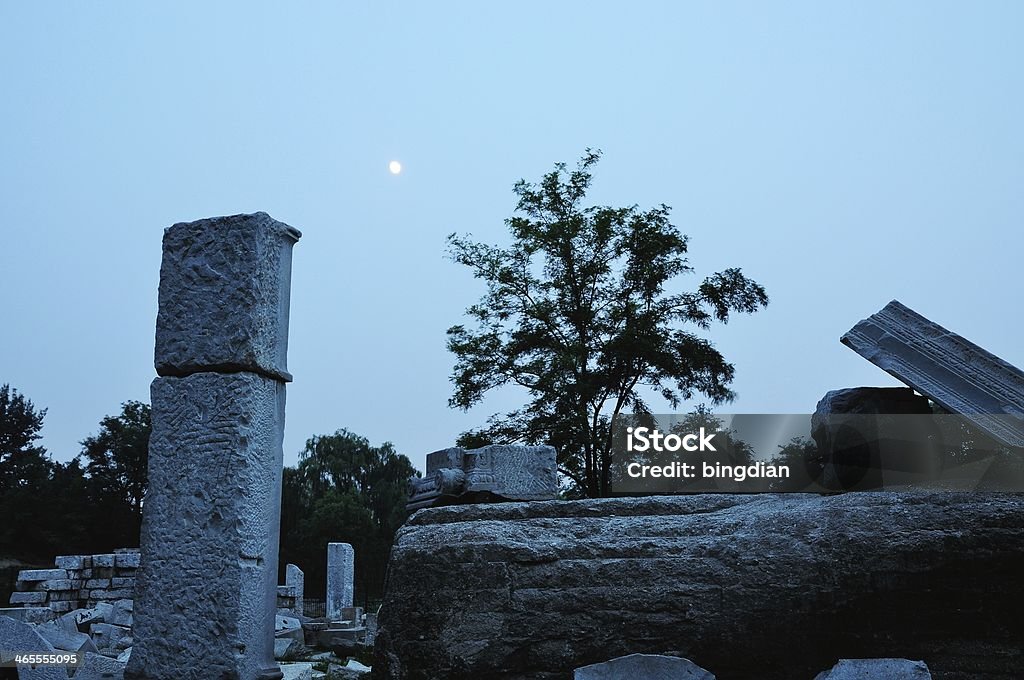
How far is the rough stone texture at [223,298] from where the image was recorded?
16.5ft

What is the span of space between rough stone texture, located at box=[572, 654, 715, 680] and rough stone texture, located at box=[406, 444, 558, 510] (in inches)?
171

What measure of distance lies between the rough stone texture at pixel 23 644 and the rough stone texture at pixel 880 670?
24.4ft

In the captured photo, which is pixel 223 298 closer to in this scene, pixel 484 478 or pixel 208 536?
pixel 208 536

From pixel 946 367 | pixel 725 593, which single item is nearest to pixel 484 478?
pixel 946 367

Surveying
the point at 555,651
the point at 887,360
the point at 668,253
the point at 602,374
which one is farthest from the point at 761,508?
the point at 668,253

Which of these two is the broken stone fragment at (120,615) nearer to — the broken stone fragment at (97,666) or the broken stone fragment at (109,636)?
the broken stone fragment at (109,636)

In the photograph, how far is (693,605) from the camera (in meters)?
3.47

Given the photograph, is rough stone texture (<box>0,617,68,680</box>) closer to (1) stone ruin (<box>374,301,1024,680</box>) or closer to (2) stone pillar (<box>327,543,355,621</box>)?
(1) stone ruin (<box>374,301,1024,680</box>)

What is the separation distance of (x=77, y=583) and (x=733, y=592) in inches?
542

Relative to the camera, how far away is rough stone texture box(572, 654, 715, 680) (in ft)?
11.0

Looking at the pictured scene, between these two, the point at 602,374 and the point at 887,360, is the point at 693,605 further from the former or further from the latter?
the point at 602,374

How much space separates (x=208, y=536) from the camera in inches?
194

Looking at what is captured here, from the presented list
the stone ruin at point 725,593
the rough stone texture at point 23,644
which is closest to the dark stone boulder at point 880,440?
the stone ruin at point 725,593

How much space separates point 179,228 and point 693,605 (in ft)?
12.4
